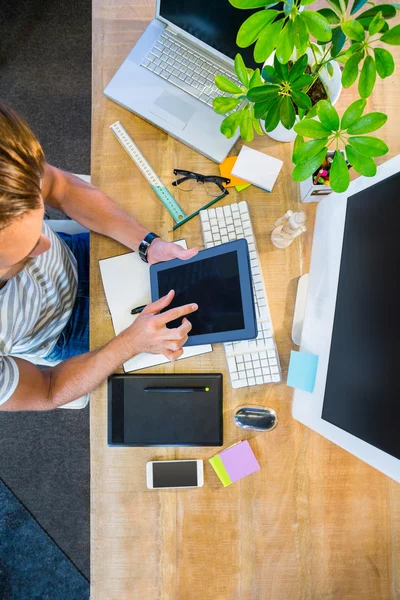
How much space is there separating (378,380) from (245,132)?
522mm

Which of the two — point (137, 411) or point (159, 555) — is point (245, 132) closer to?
point (137, 411)

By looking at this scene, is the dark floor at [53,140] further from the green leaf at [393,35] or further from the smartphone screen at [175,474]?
the green leaf at [393,35]

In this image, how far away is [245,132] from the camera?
34.1 inches

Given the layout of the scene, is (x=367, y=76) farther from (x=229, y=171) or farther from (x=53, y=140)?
(x=53, y=140)

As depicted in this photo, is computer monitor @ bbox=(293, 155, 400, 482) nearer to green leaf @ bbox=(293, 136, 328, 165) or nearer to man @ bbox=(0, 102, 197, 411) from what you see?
green leaf @ bbox=(293, 136, 328, 165)

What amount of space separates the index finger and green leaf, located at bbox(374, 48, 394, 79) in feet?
1.70

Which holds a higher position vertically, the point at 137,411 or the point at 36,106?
the point at 36,106

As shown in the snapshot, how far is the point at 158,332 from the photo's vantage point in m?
0.94

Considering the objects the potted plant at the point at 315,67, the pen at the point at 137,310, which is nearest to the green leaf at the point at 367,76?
the potted plant at the point at 315,67

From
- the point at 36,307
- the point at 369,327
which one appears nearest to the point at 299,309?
the point at 369,327

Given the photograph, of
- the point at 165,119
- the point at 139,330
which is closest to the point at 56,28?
the point at 165,119

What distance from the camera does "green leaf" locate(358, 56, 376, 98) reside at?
663mm

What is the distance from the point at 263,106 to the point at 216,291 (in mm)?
359

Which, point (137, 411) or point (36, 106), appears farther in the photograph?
point (36, 106)
